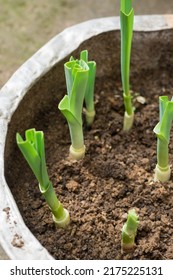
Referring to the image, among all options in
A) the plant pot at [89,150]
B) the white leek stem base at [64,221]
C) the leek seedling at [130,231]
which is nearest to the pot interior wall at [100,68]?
the plant pot at [89,150]

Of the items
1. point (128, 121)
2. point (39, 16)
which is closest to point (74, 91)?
point (128, 121)

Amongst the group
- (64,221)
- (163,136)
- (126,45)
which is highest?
(126,45)

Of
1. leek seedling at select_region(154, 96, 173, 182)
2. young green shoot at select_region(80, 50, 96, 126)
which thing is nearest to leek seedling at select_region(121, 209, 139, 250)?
leek seedling at select_region(154, 96, 173, 182)

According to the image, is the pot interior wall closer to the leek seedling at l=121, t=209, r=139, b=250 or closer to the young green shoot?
the young green shoot

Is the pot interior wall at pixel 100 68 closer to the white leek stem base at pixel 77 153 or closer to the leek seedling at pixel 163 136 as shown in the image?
the white leek stem base at pixel 77 153

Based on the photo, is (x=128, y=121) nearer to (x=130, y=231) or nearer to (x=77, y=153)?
(x=77, y=153)
